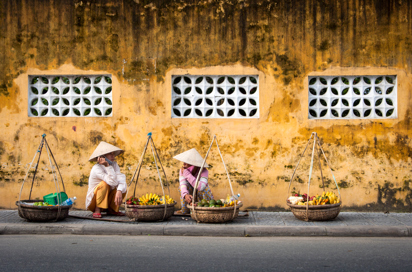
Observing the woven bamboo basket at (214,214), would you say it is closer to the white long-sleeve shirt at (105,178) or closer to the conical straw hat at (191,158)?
the conical straw hat at (191,158)

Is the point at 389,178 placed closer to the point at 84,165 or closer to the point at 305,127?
the point at 305,127

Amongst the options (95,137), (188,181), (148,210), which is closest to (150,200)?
(148,210)

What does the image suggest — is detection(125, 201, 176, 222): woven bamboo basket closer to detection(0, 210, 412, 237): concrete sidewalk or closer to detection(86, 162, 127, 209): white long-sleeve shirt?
detection(0, 210, 412, 237): concrete sidewalk

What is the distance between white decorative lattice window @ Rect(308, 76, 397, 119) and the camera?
8461 millimetres

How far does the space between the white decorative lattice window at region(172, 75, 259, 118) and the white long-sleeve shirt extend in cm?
187

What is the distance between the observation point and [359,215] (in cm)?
777

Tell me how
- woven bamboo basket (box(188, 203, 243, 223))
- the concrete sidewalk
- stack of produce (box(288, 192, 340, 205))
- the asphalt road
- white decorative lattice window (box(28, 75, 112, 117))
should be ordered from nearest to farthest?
the asphalt road → the concrete sidewalk → woven bamboo basket (box(188, 203, 243, 223)) → stack of produce (box(288, 192, 340, 205)) → white decorative lattice window (box(28, 75, 112, 117))

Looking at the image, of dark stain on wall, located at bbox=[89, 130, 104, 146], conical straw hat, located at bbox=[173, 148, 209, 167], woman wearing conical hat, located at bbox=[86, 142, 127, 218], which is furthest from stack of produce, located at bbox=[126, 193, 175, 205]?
dark stain on wall, located at bbox=[89, 130, 104, 146]

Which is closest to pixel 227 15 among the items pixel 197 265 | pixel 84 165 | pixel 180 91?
pixel 180 91

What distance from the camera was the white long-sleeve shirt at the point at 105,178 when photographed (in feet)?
24.4

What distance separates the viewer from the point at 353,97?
334 inches

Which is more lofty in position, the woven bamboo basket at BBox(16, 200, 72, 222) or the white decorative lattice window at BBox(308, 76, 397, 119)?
the white decorative lattice window at BBox(308, 76, 397, 119)

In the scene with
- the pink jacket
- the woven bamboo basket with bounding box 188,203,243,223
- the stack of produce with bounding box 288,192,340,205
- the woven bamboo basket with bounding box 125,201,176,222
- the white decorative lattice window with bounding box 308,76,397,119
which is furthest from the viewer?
the white decorative lattice window with bounding box 308,76,397,119

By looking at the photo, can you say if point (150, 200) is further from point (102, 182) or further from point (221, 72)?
point (221, 72)
